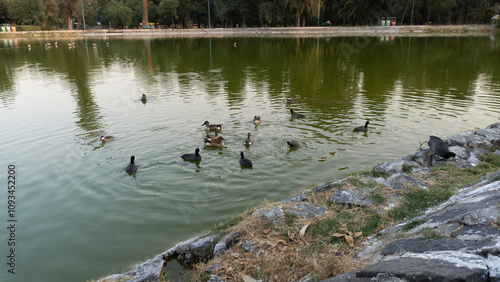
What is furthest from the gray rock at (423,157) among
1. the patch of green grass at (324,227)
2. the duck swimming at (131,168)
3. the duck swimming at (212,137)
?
the duck swimming at (131,168)

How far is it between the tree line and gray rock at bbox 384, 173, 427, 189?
75.8m

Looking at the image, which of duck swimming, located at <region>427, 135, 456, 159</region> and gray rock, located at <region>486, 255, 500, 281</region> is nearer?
gray rock, located at <region>486, 255, 500, 281</region>

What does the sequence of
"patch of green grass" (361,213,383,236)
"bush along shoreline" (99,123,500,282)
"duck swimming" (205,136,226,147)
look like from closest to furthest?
"bush along shoreline" (99,123,500,282) < "patch of green grass" (361,213,383,236) < "duck swimming" (205,136,226,147)

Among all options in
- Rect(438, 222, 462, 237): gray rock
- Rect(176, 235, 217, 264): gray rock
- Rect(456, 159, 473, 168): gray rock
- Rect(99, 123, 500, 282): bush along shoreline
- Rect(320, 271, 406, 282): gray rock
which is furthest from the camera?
Rect(456, 159, 473, 168): gray rock

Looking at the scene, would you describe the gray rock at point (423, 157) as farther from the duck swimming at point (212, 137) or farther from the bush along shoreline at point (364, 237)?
the duck swimming at point (212, 137)

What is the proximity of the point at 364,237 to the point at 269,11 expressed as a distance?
273 feet

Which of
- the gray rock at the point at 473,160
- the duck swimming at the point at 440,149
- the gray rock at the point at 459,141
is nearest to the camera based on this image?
the gray rock at the point at 473,160

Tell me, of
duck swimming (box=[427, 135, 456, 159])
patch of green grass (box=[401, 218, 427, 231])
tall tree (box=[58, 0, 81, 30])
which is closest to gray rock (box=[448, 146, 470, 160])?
duck swimming (box=[427, 135, 456, 159])

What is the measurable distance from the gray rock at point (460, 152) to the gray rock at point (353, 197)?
12.2ft

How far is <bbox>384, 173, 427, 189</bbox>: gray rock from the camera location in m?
7.36

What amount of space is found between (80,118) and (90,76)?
13786mm

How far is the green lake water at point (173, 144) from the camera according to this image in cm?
774

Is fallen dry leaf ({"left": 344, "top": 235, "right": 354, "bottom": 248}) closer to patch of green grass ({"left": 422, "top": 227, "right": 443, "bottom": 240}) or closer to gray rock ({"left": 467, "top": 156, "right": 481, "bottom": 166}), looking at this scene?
patch of green grass ({"left": 422, "top": 227, "right": 443, "bottom": 240})

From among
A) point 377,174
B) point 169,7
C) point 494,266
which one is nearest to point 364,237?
point 494,266
